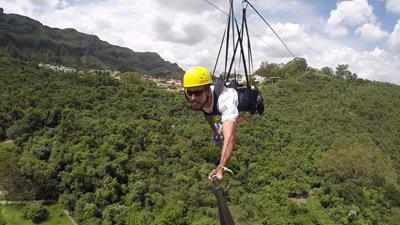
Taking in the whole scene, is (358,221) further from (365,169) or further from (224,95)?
(224,95)

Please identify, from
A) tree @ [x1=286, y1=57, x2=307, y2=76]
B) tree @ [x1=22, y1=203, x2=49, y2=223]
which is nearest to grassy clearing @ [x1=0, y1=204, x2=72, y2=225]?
tree @ [x1=22, y1=203, x2=49, y2=223]

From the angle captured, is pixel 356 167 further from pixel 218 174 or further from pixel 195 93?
pixel 218 174

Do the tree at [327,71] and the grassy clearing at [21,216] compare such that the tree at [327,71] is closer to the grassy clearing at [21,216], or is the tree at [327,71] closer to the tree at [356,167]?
the tree at [356,167]

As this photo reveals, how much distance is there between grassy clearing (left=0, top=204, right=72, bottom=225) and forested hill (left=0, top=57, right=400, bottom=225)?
1442mm

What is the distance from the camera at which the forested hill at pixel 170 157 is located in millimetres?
39188

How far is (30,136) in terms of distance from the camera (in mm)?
48094

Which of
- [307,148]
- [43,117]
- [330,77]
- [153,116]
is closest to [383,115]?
[330,77]

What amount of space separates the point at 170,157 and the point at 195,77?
46932 millimetres

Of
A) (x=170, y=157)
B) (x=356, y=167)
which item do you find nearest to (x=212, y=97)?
(x=170, y=157)

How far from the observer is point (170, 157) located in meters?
50.8

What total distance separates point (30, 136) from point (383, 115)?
7165 centimetres

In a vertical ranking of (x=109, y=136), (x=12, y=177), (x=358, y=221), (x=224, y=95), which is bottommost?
(x=358, y=221)

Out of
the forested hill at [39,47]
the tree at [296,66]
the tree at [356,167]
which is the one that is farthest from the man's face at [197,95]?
the tree at [296,66]

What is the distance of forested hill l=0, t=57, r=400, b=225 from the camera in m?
39.2
